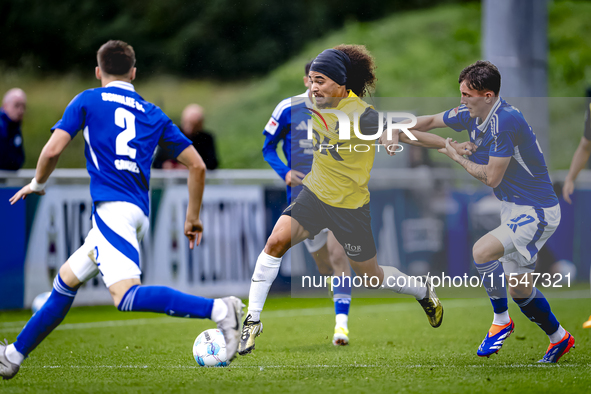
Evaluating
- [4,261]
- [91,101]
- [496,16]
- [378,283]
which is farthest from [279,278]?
[91,101]

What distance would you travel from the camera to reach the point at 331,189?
185 inches

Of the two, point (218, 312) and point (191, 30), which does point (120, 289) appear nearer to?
point (218, 312)

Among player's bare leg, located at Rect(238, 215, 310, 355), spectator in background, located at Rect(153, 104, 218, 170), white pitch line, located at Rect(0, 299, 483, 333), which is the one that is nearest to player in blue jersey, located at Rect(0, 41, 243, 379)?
player's bare leg, located at Rect(238, 215, 310, 355)

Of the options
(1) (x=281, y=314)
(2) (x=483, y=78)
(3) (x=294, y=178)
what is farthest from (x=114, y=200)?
(1) (x=281, y=314)

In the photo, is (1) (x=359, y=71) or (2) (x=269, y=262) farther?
(1) (x=359, y=71)

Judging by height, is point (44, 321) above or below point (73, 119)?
below

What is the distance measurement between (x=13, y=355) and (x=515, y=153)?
10.9ft

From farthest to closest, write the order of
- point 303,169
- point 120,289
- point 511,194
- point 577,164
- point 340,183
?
point 303,169 < point 577,164 < point 340,183 < point 511,194 < point 120,289

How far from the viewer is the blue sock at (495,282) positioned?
180 inches

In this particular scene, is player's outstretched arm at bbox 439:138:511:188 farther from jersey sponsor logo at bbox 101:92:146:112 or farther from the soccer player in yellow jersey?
jersey sponsor logo at bbox 101:92:146:112

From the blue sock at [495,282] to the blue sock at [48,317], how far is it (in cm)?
260

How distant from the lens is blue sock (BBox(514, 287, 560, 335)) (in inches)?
179

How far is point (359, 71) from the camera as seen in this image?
490 centimetres

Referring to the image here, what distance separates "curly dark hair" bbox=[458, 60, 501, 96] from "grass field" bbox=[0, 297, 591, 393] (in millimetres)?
1807
